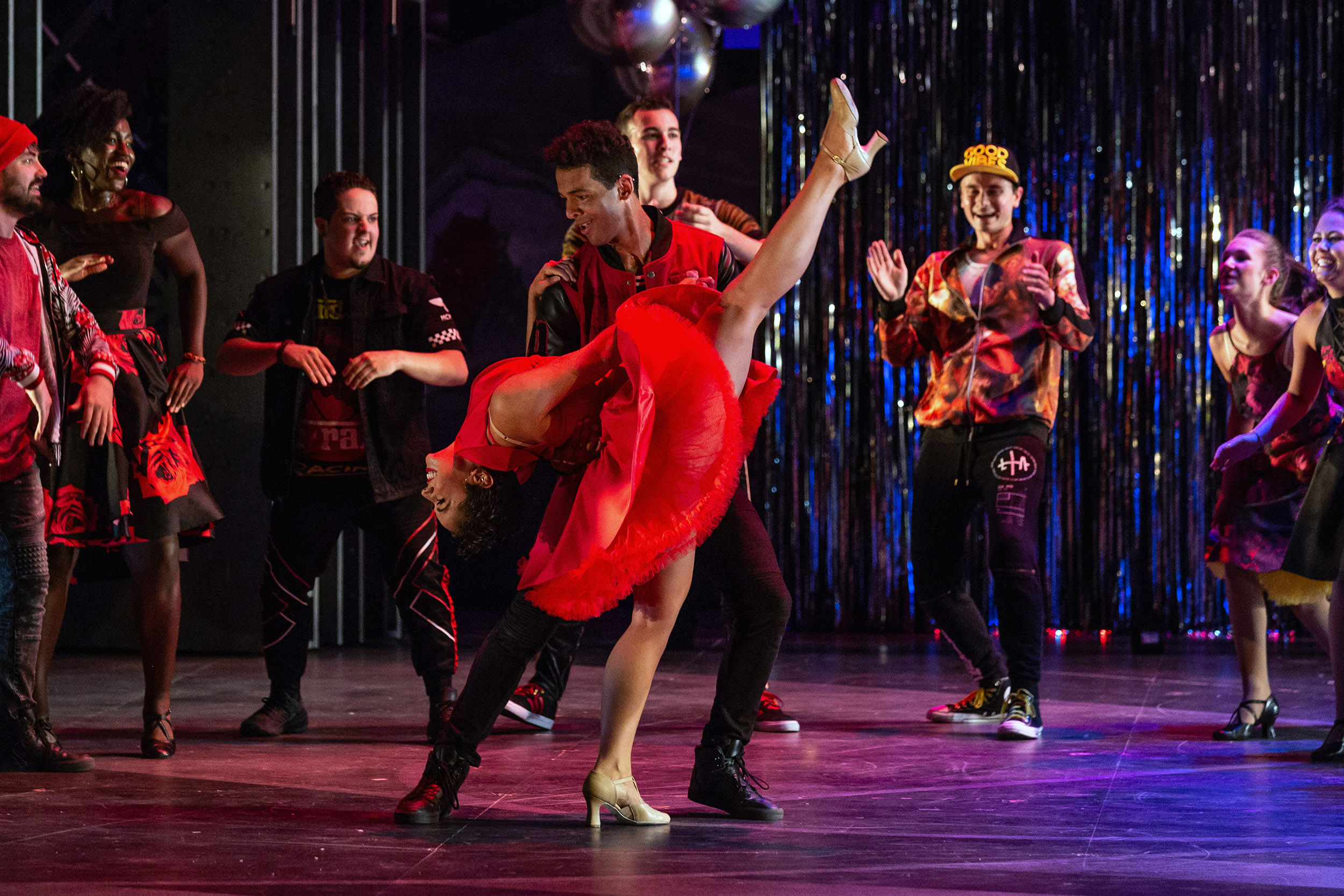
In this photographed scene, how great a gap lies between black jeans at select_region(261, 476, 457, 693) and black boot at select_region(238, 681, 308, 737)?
0.03m

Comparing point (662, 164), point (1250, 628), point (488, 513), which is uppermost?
point (662, 164)

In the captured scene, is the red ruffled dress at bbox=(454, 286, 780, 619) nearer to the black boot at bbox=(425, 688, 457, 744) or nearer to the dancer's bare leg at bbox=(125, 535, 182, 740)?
the black boot at bbox=(425, 688, 457, 744)

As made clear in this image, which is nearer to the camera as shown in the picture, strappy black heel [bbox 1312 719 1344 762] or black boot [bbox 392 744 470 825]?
black boot [bbox 392 744 470 825]

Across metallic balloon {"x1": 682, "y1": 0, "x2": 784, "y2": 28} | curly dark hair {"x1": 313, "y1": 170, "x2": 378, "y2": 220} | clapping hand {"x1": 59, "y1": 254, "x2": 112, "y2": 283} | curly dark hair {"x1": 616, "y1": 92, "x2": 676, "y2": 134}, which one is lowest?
clapping hand {"x1": 59, "y1": 254, "x2": 112, "y2": 283}

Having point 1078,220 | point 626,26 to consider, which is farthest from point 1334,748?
point 626,26

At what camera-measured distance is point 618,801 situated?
9.24ft

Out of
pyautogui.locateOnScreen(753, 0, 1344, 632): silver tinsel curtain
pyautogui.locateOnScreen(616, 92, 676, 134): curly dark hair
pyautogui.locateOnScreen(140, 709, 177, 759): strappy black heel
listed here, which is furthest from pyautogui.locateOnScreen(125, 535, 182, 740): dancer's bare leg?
pyautogui.locateOnScreen(753, 0, 1344, 632): silver tinsel curtain

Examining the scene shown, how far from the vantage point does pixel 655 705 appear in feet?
15.3

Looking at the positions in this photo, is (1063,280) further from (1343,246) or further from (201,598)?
(201,598)

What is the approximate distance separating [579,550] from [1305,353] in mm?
2227

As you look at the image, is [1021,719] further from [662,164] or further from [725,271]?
[662,164]

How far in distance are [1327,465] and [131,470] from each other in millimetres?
2938

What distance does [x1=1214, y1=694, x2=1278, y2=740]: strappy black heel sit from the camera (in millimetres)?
3959

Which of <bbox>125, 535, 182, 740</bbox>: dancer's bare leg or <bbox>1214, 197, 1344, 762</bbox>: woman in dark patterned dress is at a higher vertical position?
<bbox>1214, 197, 1344, 762</bbox>: woman in dark patterned dress
